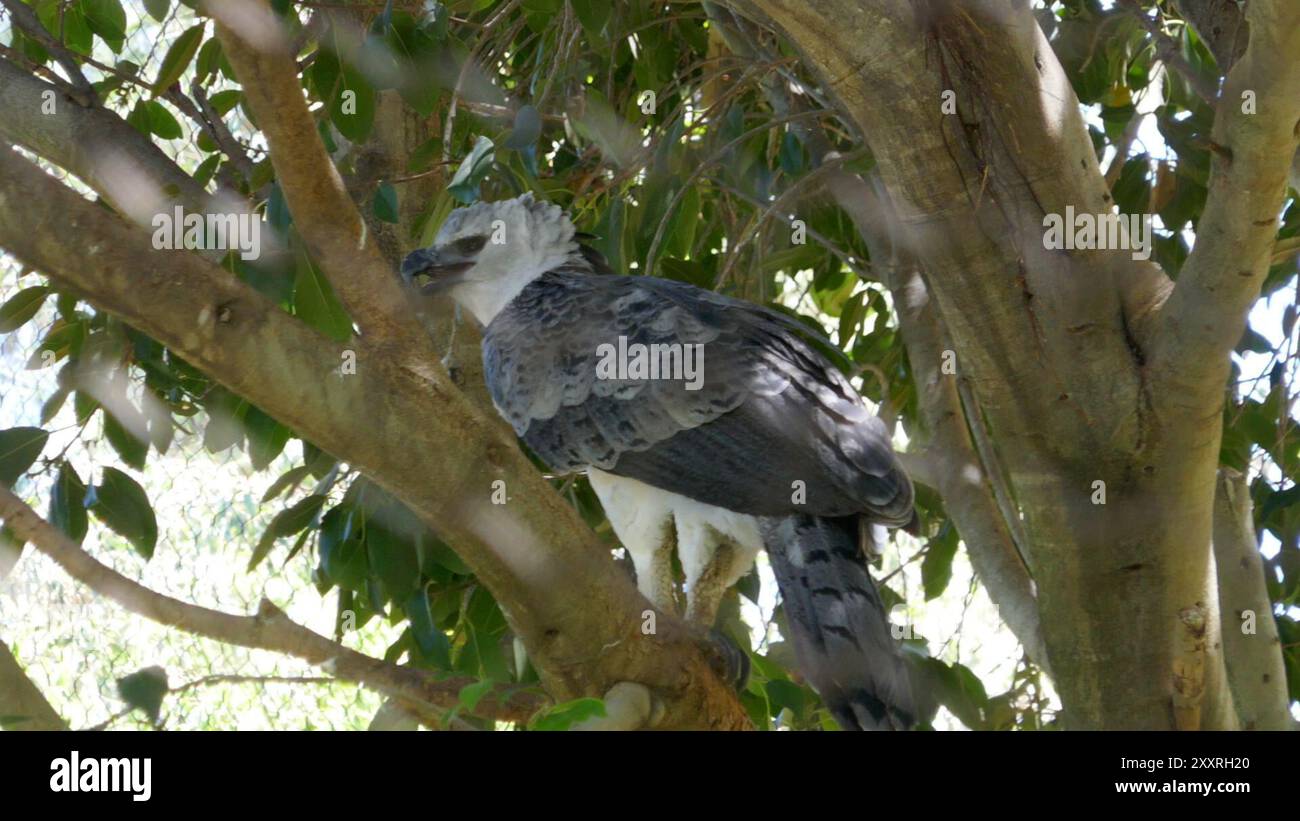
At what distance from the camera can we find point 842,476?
2480 mm

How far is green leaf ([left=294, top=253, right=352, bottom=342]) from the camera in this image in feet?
8.23

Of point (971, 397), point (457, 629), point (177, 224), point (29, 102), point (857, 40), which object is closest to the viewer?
point (857, 40)

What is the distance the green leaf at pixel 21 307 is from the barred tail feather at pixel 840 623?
148 cm

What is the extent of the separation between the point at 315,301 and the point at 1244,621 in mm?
1805

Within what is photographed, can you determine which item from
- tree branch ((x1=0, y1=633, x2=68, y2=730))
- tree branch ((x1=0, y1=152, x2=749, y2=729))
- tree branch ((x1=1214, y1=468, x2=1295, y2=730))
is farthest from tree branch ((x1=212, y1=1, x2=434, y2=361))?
tree branch ((x1=1214, y1=468, x2=1295, y2=730))

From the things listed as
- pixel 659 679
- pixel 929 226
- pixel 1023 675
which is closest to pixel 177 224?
pixel 659 679

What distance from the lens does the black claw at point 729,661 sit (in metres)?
2.44

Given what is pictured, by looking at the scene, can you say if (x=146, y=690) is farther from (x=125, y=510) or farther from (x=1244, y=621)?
(x=1244, y=621)

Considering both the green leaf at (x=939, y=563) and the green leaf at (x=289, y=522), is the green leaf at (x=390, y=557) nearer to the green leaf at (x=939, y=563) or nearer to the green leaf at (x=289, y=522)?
the green leaf at (x=289, y=522)

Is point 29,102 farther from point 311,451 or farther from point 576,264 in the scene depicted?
point 576,264

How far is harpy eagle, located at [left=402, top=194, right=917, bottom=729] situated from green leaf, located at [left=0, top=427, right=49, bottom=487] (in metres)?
0.93

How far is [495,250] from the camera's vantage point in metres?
3.34

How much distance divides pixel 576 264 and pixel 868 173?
768 millimetres

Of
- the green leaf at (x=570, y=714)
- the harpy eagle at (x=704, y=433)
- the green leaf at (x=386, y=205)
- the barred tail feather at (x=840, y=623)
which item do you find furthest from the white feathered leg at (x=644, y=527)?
the green leaf at (x=570, y=714)
